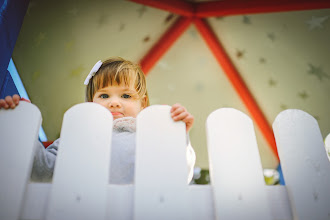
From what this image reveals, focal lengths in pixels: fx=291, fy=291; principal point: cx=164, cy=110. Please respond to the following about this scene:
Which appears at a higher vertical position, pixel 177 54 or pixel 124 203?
pixel 177 54

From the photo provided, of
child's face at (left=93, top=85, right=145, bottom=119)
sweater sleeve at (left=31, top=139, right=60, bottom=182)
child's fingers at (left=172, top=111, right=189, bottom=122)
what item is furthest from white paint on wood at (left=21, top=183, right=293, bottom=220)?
child's face at (left=93, top=85, right=145, bottom=119)

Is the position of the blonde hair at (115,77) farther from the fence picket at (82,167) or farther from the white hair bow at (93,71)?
the fence picket at (82,167)

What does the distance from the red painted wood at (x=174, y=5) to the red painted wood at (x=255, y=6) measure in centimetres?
11

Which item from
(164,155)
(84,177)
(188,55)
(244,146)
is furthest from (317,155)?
(188,55)

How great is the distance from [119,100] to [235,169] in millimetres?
871

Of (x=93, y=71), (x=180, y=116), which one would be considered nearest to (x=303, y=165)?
(x=180, y=116)

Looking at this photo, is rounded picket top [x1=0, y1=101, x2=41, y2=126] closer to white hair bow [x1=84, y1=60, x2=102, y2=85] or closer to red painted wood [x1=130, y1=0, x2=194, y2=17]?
white hair bow [x1=84, y1=60, x2=102, y2=85]

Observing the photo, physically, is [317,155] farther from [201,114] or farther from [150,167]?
[201,114]

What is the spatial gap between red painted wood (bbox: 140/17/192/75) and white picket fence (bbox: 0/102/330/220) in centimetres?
139

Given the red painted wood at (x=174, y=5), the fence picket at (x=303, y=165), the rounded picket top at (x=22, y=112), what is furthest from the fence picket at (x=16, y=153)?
the red painted wood at (x=174, y=5)

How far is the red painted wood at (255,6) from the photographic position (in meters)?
1.71

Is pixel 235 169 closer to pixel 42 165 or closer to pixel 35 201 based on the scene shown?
pixel 35 201

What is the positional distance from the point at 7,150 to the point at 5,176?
0.06 m

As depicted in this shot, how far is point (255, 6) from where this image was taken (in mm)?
1756
